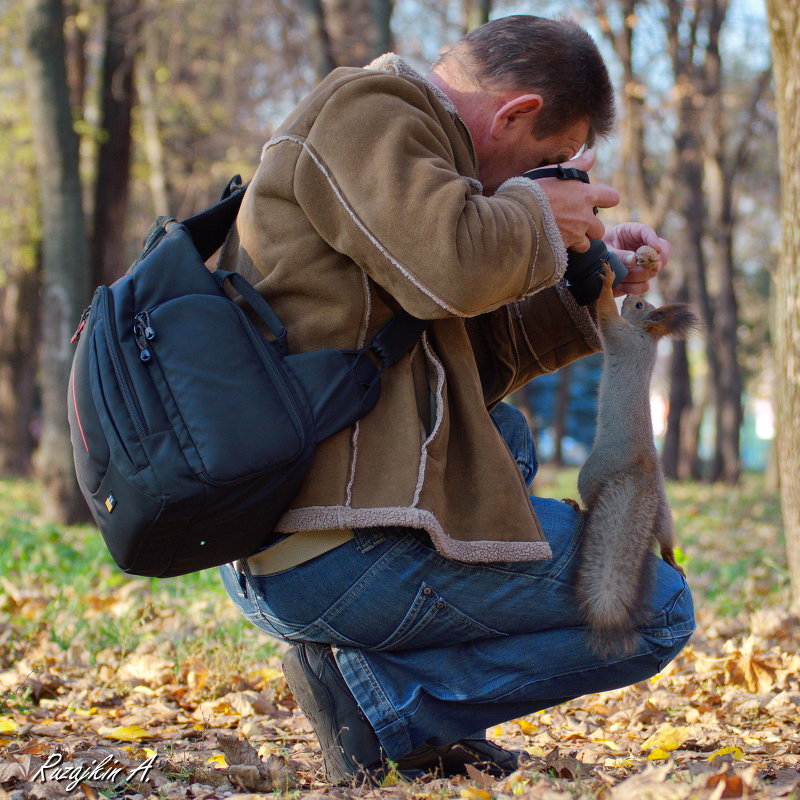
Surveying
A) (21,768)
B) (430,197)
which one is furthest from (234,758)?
(430,197)

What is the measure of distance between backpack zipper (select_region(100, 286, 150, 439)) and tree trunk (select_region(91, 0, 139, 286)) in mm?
8028

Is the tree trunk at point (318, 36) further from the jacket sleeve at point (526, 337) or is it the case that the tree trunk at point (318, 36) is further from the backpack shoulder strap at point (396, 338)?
the backpack shoulder strap at point (396, 338)

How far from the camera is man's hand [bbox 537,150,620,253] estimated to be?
7.70 ft

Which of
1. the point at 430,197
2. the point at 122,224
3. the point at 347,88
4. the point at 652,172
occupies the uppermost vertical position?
the point at 347,88

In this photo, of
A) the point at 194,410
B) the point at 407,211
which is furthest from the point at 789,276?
the point at 194,410

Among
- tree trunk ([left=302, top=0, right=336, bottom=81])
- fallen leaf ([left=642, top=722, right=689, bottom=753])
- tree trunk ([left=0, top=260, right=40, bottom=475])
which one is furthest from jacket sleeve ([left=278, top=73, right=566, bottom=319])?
tree trunk ([left=0, top=260, right=40, bottom=475])

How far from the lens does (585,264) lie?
Answer: 268cm

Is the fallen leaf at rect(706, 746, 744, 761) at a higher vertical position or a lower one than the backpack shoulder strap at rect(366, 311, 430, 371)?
lower

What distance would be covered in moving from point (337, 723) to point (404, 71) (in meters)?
1.68

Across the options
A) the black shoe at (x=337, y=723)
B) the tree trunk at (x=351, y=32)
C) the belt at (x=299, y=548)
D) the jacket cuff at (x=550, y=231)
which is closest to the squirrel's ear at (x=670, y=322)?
the jacket cuff at (x=550, y=231)

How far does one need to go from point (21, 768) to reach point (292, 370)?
138 cm

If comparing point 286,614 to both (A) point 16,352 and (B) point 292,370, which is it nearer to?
(B) point 292,370

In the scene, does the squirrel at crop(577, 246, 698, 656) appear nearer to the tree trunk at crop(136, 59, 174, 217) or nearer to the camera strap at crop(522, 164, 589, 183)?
the camera strap at crop(522, 164, 589, 183)

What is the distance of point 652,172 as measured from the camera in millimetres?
20422
